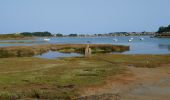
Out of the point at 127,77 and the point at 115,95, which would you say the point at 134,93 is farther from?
the point at 127,77

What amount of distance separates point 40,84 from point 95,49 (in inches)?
2343

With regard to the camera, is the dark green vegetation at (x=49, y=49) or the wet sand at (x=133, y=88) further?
the dark green vegetation at (x=49, y=49)

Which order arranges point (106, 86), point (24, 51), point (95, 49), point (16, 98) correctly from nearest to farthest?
point (16, 98)
point (106, 86)
point (24, 51)
point (95, 49)

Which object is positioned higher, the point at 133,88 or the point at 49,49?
the point at 133,88

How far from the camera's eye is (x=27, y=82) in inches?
1030

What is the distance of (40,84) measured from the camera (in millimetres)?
25266

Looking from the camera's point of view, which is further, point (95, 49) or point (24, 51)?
point (95, 49)

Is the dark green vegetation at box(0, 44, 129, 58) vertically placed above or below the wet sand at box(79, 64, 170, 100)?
below

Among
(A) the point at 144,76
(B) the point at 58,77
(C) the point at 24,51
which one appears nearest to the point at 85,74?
(B) the point at 58,77

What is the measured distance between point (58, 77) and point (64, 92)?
6218mm

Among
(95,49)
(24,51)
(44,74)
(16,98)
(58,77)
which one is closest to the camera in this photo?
(16,98)

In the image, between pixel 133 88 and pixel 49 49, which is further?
pixel 49 49

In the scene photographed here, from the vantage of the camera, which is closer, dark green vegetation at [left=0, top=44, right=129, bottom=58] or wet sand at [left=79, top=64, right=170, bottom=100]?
wet sand at [left=79, top=64, right=170, bottom=100]

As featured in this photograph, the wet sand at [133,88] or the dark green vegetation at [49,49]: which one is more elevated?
the wet sand at [133,88]
